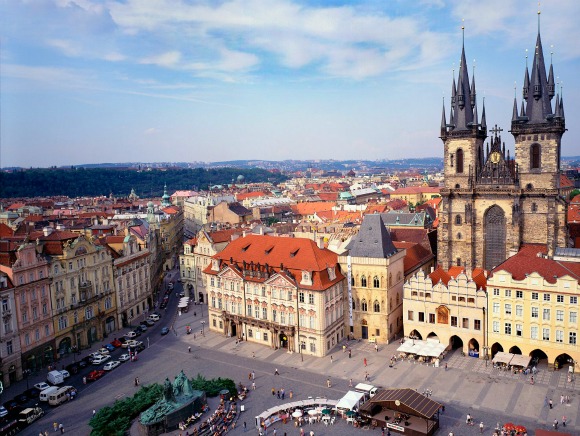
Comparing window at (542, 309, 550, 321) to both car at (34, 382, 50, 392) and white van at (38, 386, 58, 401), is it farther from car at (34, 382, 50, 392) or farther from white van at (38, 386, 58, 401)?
car at (34, 382, 50, 392)

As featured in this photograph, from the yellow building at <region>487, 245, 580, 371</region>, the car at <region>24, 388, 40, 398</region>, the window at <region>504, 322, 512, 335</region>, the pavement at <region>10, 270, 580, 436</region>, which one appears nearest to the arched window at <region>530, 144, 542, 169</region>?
the yellow building at <region>487, 245, 580, 371</region>

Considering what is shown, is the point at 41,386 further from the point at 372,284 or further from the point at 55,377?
the point at 372,284

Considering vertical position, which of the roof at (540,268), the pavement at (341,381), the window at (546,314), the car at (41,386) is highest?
the roof at (540,268)

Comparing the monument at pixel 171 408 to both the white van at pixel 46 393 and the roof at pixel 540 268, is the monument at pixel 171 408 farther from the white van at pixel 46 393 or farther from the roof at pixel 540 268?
the roof at pixel 540 268

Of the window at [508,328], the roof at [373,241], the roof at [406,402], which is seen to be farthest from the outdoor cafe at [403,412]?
the roof at [373,241]

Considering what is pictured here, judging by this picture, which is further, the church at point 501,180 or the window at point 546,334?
the church at point 501,180

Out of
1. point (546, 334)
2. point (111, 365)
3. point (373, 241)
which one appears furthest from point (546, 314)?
point (111, 365)
